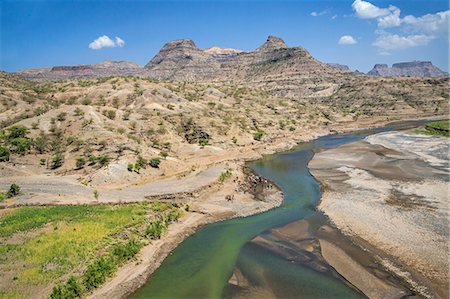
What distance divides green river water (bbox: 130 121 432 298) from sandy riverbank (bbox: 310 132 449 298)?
2514 mm

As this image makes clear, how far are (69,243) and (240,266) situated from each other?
1342 centimetres

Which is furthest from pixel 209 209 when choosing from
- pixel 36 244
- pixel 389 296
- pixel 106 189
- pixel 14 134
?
pixel 14 134

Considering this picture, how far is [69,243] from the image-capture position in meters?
25.8

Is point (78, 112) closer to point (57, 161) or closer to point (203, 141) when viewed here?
point (57, 161)

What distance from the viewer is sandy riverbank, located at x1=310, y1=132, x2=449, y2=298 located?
2400 centimetres

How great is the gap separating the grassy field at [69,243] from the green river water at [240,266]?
337 centimetres

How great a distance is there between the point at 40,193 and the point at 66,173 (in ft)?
30.7

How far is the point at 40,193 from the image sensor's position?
36031 mm

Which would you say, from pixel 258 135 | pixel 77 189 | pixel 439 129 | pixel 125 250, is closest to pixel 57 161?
pixel 77 189

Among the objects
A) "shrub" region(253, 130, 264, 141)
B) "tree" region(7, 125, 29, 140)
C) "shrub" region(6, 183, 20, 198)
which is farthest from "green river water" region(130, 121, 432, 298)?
"shrub" region(253, 130, 264, 141)

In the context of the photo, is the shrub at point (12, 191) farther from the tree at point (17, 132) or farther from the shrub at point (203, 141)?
the shrub at point (203, 141)

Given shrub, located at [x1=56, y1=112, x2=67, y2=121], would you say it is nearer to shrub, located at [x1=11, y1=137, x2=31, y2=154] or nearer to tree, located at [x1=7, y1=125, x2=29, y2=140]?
tree, located at [x1=7, y1=125, x2=29, y2=140]

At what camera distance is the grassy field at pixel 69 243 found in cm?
2130

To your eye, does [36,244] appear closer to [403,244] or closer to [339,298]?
[339,298]
